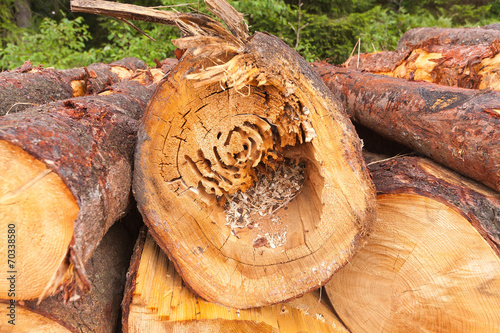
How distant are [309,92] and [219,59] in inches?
16.6

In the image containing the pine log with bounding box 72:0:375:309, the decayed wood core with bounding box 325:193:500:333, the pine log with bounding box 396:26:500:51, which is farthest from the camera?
the pine log with bounding box 396:26:500:51

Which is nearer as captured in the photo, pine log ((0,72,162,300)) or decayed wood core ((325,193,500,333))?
pine log ((0,72,162,300))

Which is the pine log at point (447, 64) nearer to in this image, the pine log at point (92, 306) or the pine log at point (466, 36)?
the pine log at point (466, 36)

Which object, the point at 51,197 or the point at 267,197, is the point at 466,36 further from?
the point at 51,197

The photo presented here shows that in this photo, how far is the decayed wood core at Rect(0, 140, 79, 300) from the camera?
0.99 m

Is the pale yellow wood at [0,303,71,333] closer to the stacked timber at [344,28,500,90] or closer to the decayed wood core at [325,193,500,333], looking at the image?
the decayed wood core at [325,193,500,333]

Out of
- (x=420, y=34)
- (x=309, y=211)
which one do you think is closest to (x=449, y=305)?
(x=309, y=211)

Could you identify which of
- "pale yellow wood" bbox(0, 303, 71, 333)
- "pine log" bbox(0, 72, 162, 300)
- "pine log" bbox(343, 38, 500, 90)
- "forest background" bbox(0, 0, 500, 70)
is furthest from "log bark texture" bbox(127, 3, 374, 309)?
"forest background" bbox(0, 0, 500, 70)

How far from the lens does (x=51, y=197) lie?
1037mm

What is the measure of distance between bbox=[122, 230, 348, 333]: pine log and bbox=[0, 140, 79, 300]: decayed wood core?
1.45 ft

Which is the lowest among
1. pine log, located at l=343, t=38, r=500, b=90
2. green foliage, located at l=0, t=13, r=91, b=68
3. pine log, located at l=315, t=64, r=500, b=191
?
green foliage, located at l=0, t=13, r=91, b=68

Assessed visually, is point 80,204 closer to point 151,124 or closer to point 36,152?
point 36,152

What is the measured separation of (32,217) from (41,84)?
1.58 metres

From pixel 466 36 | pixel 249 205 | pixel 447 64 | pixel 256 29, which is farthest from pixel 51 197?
pixel 256 29
